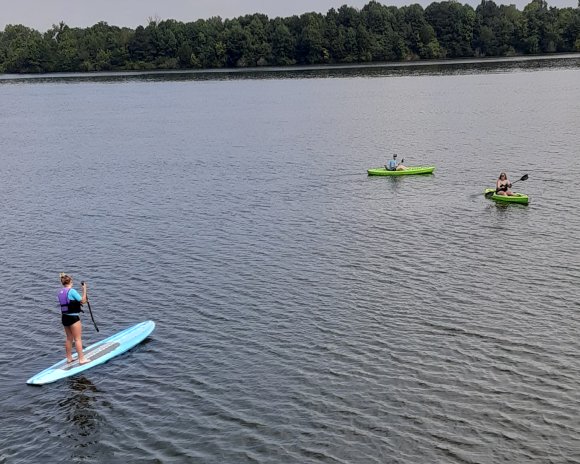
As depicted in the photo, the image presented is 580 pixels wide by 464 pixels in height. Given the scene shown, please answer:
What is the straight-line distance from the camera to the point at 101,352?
2758 cm

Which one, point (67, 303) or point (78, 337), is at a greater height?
point (67, 303)

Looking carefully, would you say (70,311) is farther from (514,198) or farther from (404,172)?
(404,172)

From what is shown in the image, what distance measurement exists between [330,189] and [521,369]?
31.8 metres

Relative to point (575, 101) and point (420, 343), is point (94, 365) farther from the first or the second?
point (575, 101)

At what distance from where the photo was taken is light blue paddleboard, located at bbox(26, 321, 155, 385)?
85.0 ft

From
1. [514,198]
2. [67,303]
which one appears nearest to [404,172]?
[514,198]

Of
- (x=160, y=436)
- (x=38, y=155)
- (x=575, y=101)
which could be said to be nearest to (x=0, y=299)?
(x=160, y=436)

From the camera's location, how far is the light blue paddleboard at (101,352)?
2592cm

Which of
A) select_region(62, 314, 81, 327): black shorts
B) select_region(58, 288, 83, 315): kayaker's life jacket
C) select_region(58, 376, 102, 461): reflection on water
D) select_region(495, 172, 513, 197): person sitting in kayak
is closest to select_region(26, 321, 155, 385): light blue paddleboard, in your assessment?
select_region(58, 376, 102, 461): reflection on water

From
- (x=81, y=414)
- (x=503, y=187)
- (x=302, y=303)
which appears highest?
(x=503, y=187)

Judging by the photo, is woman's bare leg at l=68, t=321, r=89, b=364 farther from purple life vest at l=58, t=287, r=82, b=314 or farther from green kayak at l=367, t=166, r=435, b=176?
green kayak at l=367, t=166, r=435, b=176

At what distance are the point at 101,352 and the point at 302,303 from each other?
357 inches

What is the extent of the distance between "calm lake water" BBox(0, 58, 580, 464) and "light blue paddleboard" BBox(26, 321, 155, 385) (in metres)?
0.36

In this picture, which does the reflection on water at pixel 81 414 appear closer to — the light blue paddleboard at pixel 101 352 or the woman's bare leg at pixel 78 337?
the light blue paddleboard at pixel 101 352
